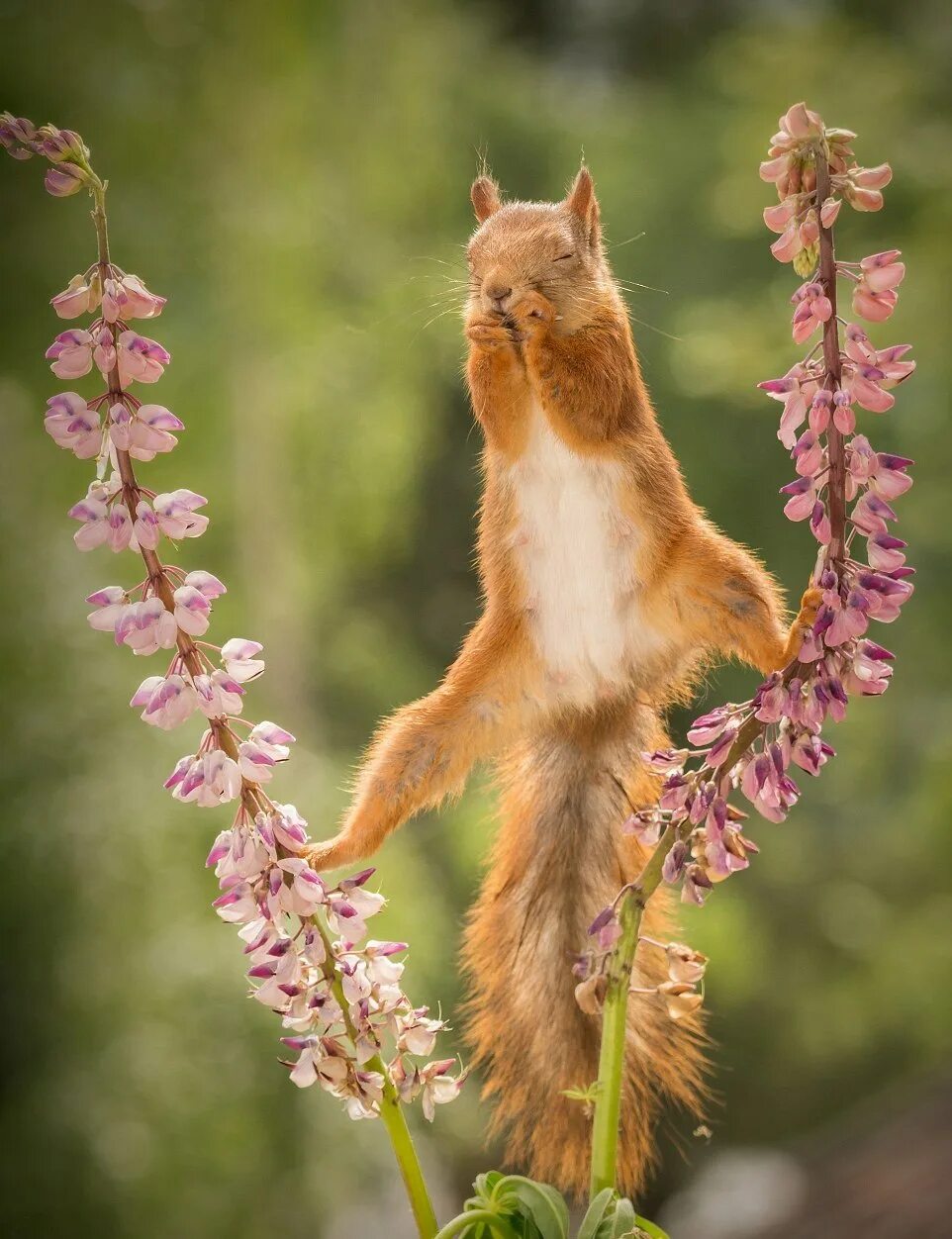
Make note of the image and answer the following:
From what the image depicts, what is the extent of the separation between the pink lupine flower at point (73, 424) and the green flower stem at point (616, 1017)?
262 millimetres

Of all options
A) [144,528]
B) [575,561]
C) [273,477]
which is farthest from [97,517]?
[273,477]

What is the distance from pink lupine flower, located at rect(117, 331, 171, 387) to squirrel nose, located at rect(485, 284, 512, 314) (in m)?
0.16

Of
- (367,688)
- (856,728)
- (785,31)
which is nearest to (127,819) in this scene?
(367,688)

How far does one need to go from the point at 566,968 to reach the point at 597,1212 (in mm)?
145

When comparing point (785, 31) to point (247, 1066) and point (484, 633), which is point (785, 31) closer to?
point (484, 633)

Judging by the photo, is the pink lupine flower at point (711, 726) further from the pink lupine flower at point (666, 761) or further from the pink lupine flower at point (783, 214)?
the pink lupine flower at point (783, 214)

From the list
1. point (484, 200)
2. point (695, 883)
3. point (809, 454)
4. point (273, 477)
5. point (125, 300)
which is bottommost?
point (695, 883)

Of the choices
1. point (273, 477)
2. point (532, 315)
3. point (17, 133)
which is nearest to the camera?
point (17, 133)

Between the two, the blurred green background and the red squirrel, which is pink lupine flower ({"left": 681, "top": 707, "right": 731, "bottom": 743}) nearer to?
the red squirrel

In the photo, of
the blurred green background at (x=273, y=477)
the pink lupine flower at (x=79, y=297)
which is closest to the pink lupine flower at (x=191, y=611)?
the pink lupine flower at (x=79, y=297)

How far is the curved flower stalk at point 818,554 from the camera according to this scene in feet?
1.57

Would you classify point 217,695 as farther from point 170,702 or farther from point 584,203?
point 584,203

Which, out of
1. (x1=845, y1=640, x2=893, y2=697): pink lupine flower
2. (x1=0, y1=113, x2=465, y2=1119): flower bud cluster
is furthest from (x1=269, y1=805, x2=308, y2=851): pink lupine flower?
(x1=845, y1=640, x2=893, y2=697): pink lupine flower

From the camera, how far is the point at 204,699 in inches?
19.3
